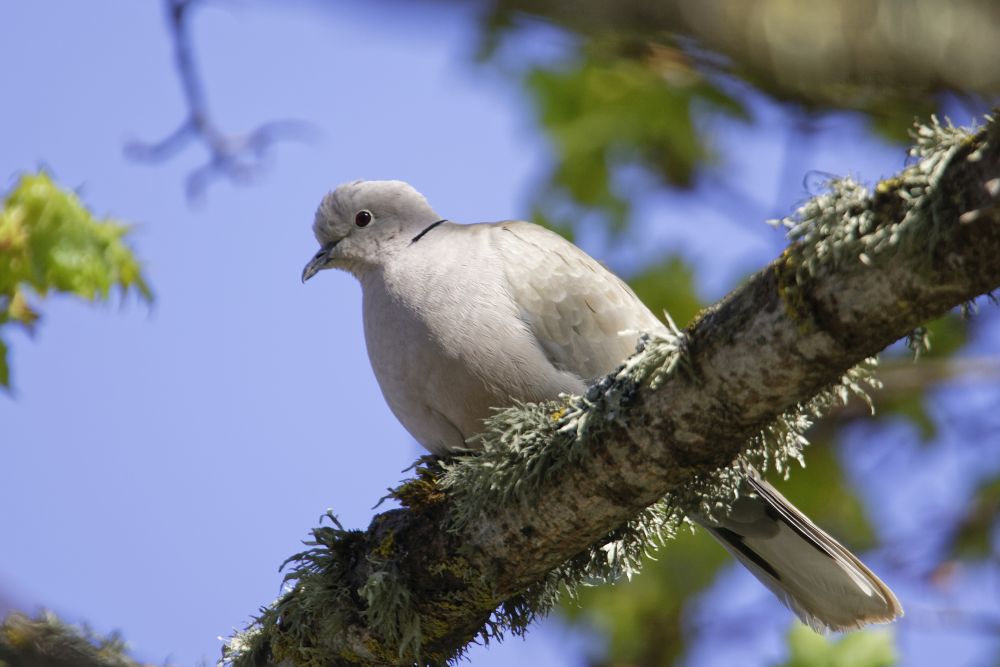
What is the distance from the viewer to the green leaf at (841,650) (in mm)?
3779

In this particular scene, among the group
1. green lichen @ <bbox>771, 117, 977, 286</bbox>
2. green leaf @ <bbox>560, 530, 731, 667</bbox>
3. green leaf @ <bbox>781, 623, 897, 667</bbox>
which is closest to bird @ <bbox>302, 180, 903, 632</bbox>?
green leaf @ <bbox>781, 623, 897, 667</bbox>

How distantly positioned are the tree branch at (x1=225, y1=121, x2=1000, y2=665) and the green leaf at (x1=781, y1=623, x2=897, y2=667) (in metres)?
0.93

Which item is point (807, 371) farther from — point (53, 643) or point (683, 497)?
point (53, 643)

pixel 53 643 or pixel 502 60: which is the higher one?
pixel 502 60

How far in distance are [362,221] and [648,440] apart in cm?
253

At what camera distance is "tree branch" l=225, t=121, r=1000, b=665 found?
→ 7.16ft

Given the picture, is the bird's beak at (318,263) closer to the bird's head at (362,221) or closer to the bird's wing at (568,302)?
the bird's head at (362,221)

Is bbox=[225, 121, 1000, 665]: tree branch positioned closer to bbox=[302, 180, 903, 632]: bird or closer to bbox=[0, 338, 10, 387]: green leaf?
bbox=[302, 180, 903, 632]: bird

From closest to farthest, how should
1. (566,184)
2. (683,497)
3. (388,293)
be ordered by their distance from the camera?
(683,497), (388,293), (566,184)

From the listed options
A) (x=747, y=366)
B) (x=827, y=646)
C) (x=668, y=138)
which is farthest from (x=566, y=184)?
(x=747, y=366)

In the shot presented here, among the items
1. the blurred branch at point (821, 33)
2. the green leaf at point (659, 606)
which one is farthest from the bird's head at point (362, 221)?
the blurred branch at point (821, 33)

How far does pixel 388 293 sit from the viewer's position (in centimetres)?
418

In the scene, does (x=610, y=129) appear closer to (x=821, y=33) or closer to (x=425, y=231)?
(x=425, y=231)

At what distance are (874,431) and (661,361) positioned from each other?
2320mm
